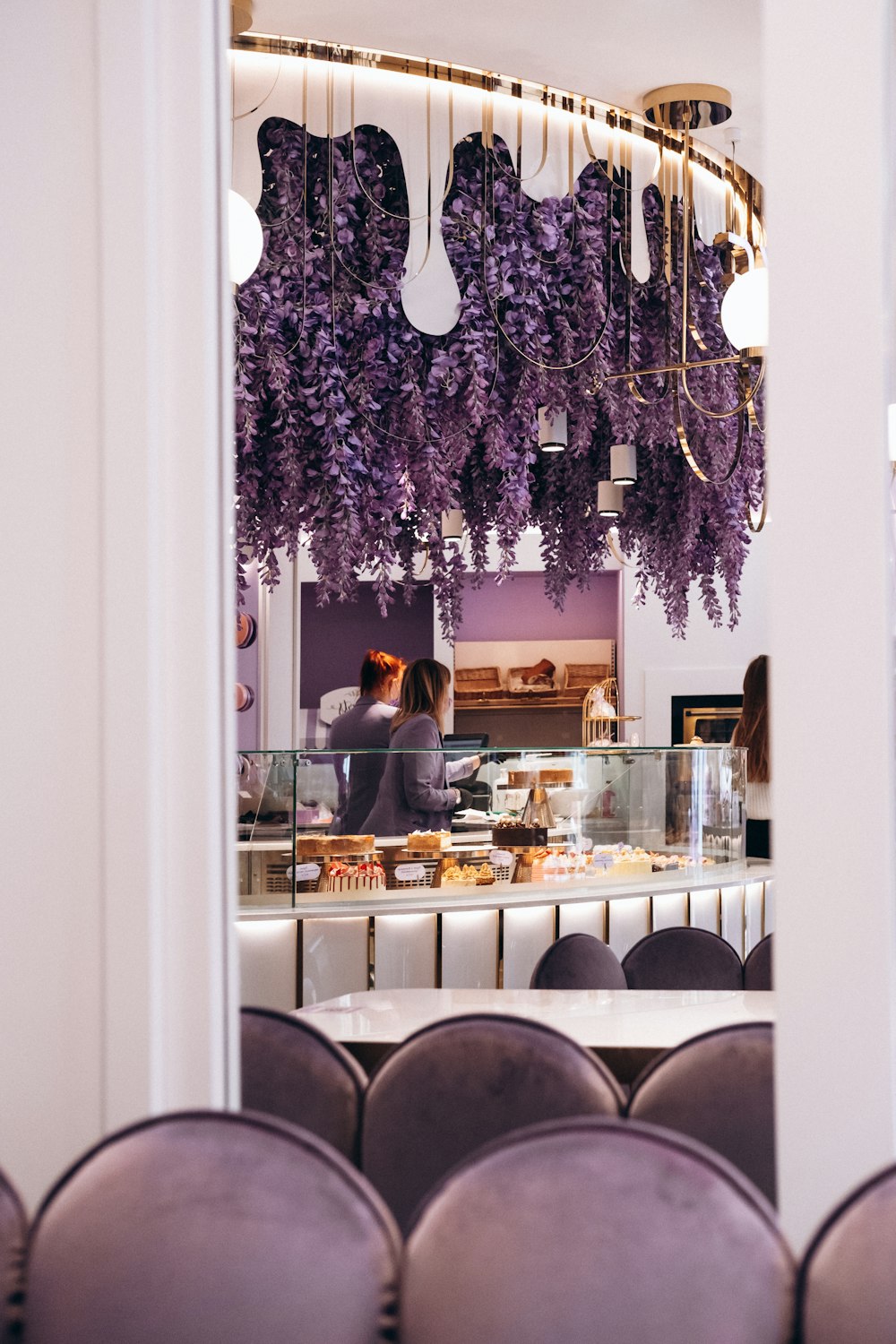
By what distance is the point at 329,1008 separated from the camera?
6.88 ft

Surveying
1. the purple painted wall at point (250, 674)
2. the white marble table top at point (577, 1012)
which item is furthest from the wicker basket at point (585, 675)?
the white marble table top at point (577, 1012)

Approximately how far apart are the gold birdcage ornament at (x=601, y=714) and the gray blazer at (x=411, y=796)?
416 centimetres

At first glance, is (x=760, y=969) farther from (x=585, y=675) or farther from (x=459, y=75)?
(x=585, y=675)

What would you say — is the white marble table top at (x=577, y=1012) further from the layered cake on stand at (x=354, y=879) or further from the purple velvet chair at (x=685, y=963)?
the layered cake on stand at (x=354, y=879)

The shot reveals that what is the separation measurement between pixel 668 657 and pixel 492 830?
5.20 metres

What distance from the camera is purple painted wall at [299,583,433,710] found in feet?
29.2

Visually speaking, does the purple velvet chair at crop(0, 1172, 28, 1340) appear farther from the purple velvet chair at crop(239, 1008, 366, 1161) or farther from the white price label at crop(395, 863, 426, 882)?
the white price label at crop(395, 863, 426, 882)

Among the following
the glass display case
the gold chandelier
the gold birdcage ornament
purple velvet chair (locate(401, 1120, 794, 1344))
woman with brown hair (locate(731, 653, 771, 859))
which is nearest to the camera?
purple velvet chair (locate(401, 1120, 794, 1344))

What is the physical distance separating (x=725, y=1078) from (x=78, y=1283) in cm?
57

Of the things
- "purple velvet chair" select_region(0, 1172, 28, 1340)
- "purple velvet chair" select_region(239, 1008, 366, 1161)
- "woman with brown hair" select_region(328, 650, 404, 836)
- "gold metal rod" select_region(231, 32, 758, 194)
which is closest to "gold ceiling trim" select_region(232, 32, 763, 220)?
"gold metal rod" select_region(231, 32, 758, 194)

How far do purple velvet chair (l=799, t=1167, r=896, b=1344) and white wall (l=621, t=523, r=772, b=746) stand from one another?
779 centimetres

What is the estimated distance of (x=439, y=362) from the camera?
3.69 m

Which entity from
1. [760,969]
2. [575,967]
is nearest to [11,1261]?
[575,967]

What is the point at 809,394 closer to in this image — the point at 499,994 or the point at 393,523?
the point at 499,994
